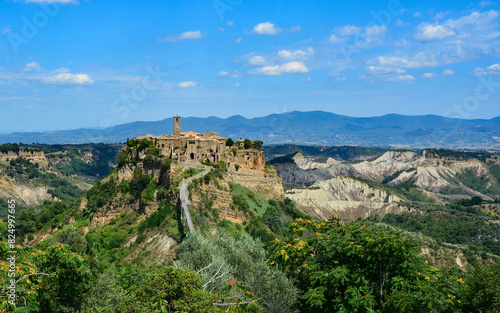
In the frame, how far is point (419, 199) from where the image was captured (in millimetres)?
140375

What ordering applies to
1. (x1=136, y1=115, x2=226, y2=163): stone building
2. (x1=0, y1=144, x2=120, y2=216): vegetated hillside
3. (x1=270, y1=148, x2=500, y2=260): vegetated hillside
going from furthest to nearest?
1. (x1=0, y1=144, x2=120, y2=216): vegetated hillside
2. (x1=270, y1=148, x2=500, y2=260): vegetated hillside
3. (x1=136, y1=115, x2=226, y2=163): stone building

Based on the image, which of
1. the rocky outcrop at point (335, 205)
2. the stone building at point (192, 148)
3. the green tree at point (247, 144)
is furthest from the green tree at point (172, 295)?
the rocky outcrop at point (335, 205)

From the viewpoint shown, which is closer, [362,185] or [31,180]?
[31,180]

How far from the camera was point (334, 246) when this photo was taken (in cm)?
1912

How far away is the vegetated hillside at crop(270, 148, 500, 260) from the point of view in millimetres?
86438

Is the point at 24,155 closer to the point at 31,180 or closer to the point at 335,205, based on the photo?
the point at 31,180

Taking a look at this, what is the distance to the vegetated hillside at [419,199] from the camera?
86.4 m

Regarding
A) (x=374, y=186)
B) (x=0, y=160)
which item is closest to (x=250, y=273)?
(x=374, y=186)

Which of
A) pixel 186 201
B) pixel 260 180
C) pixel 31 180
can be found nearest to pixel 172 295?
pixel 186 201

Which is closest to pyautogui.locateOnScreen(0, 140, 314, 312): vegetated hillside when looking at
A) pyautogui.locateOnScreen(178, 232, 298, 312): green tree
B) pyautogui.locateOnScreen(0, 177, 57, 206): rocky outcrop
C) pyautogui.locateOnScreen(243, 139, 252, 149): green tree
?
pyautogui.locateOnScreen(178, 232, 298, 312): green tree

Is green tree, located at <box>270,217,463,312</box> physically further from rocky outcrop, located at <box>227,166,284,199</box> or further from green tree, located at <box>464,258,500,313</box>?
rocky outcrop, located at <box>227,166,284,199</box>

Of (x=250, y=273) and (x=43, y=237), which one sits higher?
(x=250, y=273)

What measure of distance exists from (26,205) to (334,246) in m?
109

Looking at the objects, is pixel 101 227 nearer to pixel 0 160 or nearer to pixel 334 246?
pixel 334 246
